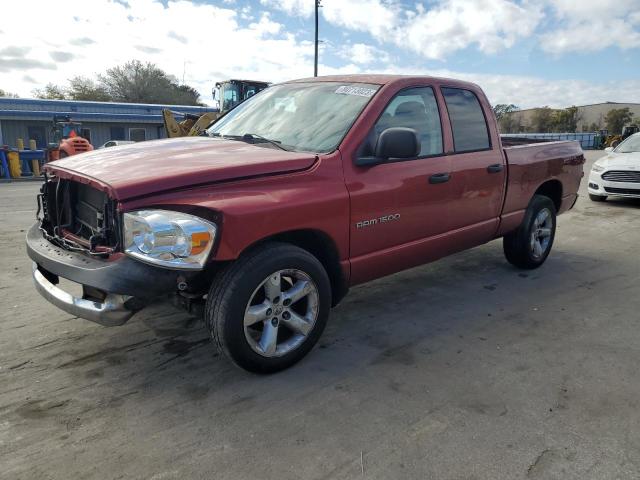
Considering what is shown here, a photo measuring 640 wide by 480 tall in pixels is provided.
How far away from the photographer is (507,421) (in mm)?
2619

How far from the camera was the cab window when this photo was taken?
3.63 meters

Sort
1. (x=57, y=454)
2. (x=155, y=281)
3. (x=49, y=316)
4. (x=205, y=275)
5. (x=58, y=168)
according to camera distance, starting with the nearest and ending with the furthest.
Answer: (x=57, y=454) → (x=155, y=281) → (x=205, y=275) → (x=58, y=168) → (x=49, y=316)

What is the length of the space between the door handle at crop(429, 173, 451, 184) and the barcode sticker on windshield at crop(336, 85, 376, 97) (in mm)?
802

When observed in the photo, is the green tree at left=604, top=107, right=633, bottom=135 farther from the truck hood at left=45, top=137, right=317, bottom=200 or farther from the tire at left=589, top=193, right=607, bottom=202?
the truck hood at left=45, top=137, right=317, bottom=200

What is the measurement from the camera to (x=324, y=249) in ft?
10.7

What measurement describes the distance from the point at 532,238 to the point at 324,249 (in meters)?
3.05

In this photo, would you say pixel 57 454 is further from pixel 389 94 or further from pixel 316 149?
pixel 389 94

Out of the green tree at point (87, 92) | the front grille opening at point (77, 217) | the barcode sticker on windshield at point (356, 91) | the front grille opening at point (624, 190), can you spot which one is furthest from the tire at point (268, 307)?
the green tree at point (87, 92)

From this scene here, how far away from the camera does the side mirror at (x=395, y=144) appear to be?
3.22m

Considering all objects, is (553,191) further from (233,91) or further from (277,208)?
(233,91)

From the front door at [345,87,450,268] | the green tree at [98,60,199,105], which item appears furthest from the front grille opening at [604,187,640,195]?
the green tree at [98,60,199,105]

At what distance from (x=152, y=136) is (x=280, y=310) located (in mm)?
30698

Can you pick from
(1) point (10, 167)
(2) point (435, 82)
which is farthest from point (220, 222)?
(1) point (10, 167)

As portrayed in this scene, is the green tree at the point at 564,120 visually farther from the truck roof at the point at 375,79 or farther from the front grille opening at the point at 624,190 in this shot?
the truck roof at the point at 375,79
